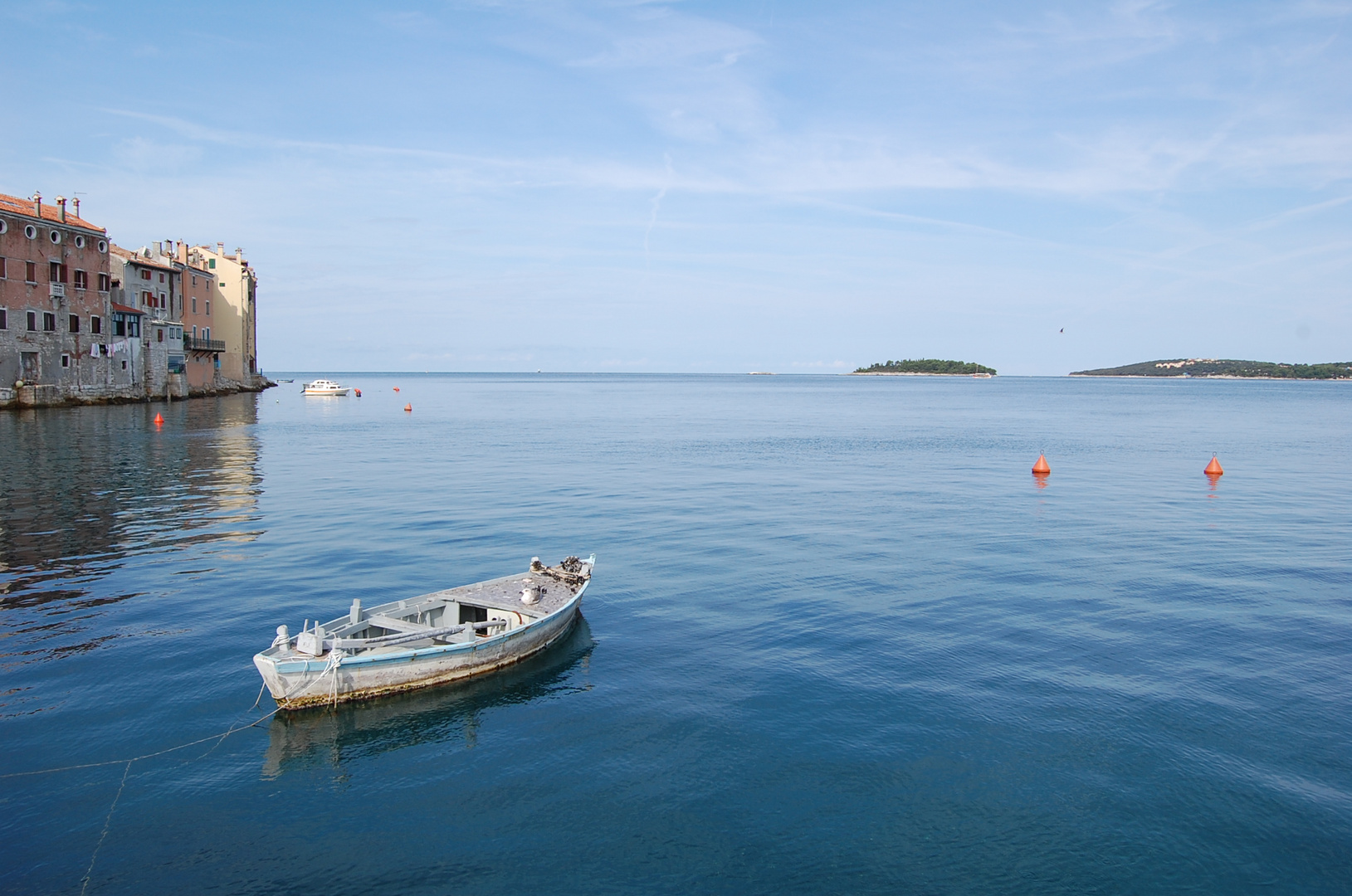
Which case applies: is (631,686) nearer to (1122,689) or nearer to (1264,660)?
(1122,689)

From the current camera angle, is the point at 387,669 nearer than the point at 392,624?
Yes

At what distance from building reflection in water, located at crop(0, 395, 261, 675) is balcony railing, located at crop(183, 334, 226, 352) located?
3306cm

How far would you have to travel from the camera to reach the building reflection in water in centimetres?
2312

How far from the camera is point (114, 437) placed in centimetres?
6053

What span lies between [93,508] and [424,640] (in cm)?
2630

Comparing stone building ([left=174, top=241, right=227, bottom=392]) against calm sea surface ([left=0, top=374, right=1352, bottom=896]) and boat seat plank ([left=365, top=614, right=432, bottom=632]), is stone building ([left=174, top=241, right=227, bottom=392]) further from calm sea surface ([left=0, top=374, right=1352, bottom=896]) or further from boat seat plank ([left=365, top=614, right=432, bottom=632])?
boat seat plank ([left=365, top=614, right=432, bottom=632])

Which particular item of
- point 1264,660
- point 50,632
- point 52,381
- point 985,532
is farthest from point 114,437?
point 1264,660

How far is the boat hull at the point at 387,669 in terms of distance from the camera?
667 inches

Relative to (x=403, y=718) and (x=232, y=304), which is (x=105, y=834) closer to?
(x=403, y=718)

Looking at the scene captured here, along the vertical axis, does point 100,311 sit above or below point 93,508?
above

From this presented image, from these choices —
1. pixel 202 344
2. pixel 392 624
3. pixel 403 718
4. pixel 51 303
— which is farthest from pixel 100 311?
pixel 403 718

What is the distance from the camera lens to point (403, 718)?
1725 centimetres

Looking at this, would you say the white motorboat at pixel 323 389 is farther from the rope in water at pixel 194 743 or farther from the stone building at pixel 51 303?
the rope in water at pixel 194 743

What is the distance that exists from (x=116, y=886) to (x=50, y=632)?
12346 millimetres
